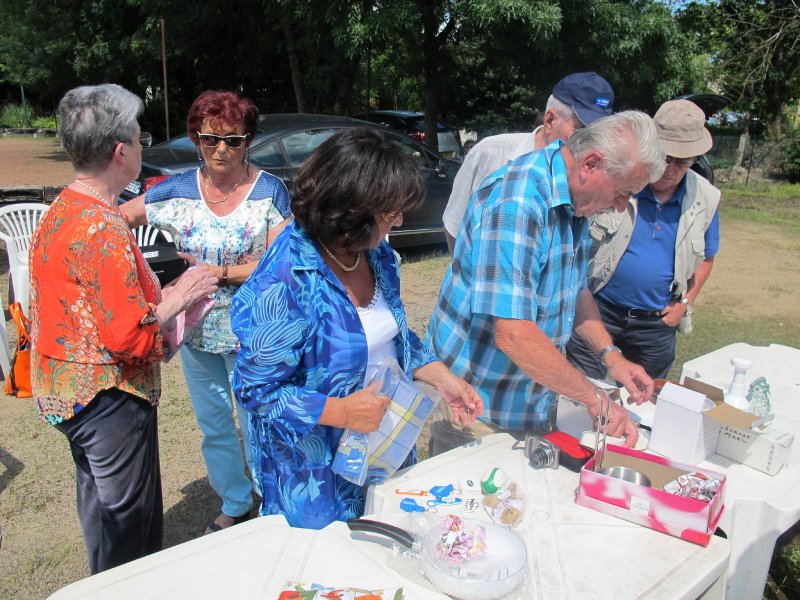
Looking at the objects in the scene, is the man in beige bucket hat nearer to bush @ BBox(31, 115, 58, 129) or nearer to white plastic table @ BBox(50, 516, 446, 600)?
white plastic table @ BBox(50, 516, 446, 600)

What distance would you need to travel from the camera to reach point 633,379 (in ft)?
7.16

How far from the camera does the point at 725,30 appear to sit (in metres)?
17.7

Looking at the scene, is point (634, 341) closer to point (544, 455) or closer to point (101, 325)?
point (544, 455)

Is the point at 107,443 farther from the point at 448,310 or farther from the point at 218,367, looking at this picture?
the point at 448,310

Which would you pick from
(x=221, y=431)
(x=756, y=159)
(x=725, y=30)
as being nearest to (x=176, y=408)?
(x=221, y=431)

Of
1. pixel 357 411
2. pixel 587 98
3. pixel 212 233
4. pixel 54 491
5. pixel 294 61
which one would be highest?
pixel 294 61

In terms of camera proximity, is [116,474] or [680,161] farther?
[680,161]

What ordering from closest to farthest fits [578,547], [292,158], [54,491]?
[578,547] < [54,491] < [292,158]

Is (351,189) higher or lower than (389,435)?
higher

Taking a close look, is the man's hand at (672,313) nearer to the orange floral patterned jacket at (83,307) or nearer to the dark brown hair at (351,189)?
the dark brown hair at (351,189)

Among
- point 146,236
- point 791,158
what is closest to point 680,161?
point 146,236

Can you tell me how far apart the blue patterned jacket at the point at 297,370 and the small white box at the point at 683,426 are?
96cm

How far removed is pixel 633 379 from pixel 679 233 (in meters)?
1.03

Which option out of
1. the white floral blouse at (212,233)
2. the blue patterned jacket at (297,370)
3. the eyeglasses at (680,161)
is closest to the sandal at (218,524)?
the white floral blouse at (212,233)
